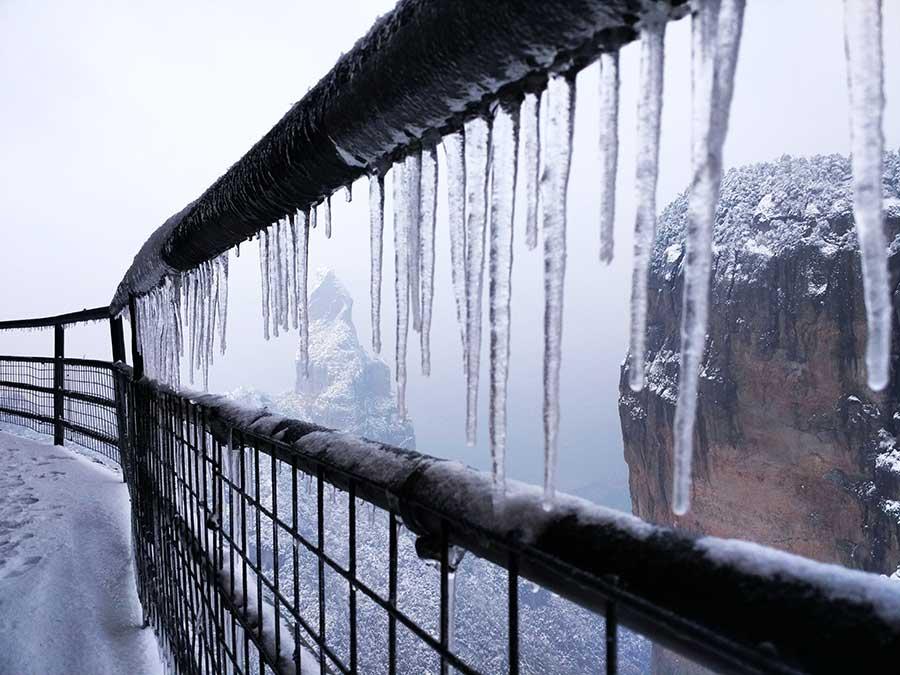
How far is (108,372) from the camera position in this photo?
5.79 m

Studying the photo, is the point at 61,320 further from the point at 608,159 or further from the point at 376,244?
the point at 608,159

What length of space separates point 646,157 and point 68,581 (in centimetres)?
399

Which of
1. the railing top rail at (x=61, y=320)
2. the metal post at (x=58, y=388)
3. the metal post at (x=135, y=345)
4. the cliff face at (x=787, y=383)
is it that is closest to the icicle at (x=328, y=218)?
the metal post at (x=135, y=345)

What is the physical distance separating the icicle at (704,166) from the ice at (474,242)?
0.30 meters

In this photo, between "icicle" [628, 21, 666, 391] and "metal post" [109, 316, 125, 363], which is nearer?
"icicle" [628, 21, 666, 391]

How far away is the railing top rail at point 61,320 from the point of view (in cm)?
460

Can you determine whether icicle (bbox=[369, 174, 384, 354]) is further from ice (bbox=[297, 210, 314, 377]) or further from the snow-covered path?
the snow-covered path

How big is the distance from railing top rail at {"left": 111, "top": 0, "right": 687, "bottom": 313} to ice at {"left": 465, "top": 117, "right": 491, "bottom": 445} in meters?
0.03

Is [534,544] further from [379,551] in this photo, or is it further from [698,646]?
[379,551]

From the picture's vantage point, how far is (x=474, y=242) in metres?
0.80

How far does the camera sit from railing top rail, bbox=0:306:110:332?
4.60m

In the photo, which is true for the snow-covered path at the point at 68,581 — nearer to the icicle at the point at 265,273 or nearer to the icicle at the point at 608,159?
the icicle at the point at 265,273

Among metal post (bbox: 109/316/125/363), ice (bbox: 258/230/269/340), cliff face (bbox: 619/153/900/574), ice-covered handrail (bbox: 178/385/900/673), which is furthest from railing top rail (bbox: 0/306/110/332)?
cliff face (bbox: 619/153/900/574)

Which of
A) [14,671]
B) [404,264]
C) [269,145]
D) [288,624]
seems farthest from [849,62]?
[14,671]
